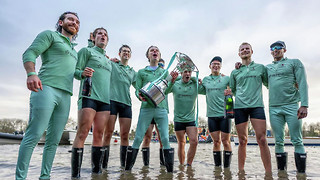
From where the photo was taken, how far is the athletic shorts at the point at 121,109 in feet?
14.9

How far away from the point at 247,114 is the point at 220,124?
3.91 ft

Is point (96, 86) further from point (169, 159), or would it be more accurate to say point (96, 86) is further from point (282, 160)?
point (282, 160)

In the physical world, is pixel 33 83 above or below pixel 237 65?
below

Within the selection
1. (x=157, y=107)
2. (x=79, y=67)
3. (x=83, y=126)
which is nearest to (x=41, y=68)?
(x=79, y=67)

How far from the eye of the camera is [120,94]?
471 cm

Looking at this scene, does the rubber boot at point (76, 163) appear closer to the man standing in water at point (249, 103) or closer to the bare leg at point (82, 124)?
the bare leg at point (82, 124)

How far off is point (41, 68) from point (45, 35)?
42cm

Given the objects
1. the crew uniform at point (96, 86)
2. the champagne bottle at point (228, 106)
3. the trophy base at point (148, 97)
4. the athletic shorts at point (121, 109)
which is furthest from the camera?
the champagne bottle at point (228, 106)

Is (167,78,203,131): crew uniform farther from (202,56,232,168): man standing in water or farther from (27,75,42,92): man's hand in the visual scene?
(27,75,42,92): man's hand

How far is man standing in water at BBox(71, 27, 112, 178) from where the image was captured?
3.59 metres

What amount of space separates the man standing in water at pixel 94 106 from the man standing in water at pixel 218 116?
269cm

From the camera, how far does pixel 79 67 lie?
372cm

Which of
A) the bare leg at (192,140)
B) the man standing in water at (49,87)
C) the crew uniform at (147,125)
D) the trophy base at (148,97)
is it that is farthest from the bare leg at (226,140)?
the man standing in water at (49,87)

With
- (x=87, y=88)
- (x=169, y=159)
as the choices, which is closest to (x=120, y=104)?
(x=87, y=88)
